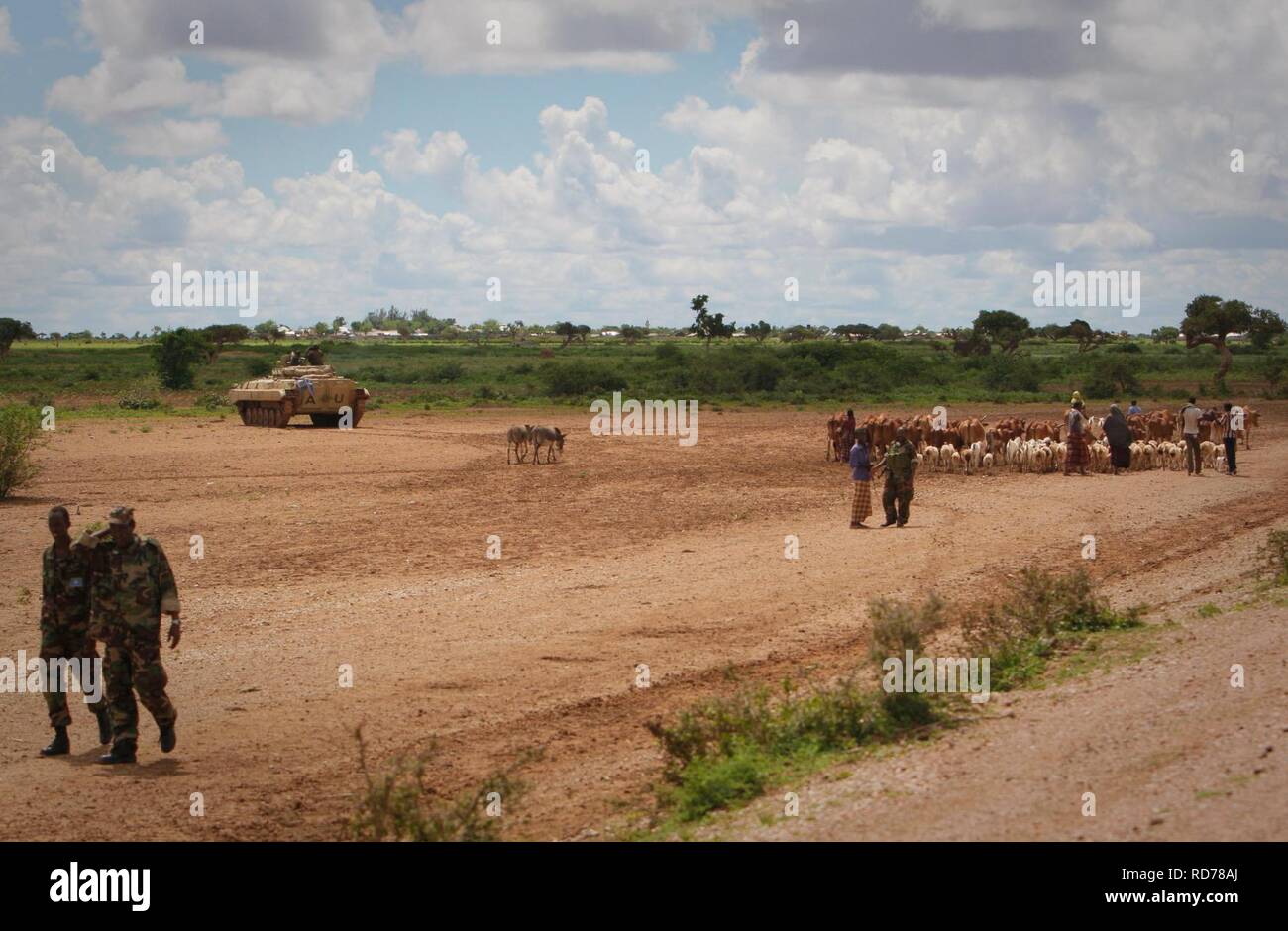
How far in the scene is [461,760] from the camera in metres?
9.20

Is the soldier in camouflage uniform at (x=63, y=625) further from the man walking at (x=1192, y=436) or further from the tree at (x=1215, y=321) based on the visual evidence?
the tree at (x=1215, y=321)

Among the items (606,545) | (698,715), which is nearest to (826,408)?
(606,545)

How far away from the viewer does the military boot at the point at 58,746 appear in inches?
364

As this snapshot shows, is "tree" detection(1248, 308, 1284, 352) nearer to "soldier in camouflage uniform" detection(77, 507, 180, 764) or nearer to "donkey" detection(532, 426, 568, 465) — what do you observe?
"donkey" detection(532, 426, 568, 465)

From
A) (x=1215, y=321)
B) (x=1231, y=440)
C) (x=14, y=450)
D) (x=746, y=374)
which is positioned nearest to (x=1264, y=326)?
(x=1215, y=321)

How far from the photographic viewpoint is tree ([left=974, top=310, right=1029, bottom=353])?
90.6 m

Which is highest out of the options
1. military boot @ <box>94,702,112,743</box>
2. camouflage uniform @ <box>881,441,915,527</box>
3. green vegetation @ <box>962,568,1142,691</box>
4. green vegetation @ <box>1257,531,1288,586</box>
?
camouflage uniform @ <box>881,441,915,527</box>

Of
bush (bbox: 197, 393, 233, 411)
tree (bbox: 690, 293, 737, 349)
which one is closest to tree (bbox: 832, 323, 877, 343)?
tree (bbox: 690, 293, 737, 349)

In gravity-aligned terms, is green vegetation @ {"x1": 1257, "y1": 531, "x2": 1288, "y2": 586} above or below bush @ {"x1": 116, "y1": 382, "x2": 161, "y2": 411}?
below

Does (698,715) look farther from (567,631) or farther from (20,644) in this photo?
(20,644)

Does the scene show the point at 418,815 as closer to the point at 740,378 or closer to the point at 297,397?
the point at 297,397
